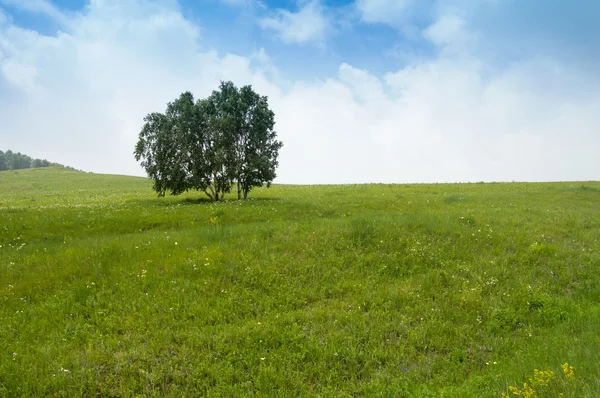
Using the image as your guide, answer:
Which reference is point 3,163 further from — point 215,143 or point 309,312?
point 309,312

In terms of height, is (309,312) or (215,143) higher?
(215,143)

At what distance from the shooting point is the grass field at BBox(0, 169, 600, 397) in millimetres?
6664

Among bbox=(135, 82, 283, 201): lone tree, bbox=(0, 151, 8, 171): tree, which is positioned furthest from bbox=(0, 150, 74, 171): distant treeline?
bbox=(135, 82, 283, 201): lone tree

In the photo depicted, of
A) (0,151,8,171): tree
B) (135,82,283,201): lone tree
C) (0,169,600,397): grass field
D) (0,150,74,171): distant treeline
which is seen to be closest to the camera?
(0,169,600,397): grass field

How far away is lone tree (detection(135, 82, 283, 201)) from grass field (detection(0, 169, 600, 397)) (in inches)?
621

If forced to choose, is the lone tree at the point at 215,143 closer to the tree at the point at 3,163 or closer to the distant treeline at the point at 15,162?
the distant treeline at the point at 15,162

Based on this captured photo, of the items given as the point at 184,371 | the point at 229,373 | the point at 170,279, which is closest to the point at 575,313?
the point at 229,373

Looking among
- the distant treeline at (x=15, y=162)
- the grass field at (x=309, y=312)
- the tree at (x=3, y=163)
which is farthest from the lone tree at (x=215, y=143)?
the tree at (x=3, y=163)

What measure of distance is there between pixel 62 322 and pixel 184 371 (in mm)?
3960

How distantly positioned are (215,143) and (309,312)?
24065 millimetres

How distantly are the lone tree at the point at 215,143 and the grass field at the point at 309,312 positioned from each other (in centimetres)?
→ 1578

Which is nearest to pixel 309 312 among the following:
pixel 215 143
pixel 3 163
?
pixel 215 143

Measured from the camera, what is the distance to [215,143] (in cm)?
3025

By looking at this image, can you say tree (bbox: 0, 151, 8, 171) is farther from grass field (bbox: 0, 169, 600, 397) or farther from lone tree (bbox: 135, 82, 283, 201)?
grass field (bbox: 0, 169, 600, 397)
